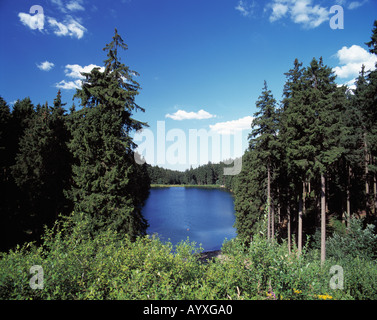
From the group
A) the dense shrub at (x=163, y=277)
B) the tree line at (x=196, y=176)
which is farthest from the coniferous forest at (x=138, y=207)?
the tree line at (x=196, y=176)

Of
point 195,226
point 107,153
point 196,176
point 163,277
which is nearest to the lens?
point 163,277

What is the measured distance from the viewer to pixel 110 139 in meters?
13.8

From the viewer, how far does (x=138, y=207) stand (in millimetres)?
15367

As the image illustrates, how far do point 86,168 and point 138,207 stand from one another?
14.8ft

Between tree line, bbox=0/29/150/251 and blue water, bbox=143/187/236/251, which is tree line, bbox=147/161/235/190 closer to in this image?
blue water, bbox=143/187/236/251

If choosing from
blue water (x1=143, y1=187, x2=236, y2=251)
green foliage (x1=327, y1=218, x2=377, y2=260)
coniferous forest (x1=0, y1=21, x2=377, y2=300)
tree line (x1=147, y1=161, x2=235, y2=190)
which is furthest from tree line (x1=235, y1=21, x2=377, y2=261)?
tree line (x1=147, y1=161, x2=235, y2=190)

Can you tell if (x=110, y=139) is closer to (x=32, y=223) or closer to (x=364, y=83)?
(x=32, y=223)

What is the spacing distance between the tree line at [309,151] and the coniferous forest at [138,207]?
0.37 ft

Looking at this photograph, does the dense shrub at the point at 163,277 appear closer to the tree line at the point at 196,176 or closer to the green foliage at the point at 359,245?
the green foliage at the point at 359,245

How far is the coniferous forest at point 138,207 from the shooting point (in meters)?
5.21

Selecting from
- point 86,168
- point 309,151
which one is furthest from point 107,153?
point 309,151

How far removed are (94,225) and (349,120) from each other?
26785 millimetres

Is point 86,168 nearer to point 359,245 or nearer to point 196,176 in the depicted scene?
point 359,245

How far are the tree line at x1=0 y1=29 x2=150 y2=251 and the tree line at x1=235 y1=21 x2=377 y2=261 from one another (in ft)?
31.6
